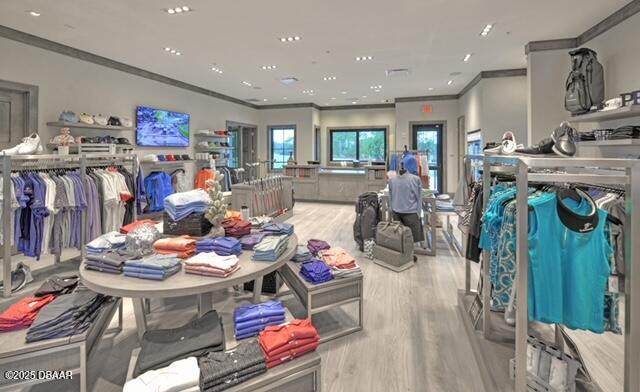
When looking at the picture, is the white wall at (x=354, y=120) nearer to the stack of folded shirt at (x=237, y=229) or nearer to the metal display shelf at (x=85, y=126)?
the metal display shelf at (x=85, y=126)

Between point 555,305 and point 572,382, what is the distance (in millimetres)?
537

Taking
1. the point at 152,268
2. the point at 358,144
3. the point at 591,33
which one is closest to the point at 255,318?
the point at 152,268

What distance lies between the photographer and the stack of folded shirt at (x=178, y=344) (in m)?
1.56

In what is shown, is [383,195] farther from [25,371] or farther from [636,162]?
[25,371]

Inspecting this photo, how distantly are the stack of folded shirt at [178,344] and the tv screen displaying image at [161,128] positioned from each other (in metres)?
6.56

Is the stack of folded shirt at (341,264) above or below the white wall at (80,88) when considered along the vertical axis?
below

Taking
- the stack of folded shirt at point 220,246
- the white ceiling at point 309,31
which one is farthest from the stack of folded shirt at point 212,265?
the white ceiling at point 309,31

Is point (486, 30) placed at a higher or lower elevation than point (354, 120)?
lower

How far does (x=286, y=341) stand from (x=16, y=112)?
5848mm

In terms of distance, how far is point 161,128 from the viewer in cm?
784

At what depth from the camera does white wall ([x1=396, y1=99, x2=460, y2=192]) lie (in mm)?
10680

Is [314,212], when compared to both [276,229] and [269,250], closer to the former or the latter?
[276,229]

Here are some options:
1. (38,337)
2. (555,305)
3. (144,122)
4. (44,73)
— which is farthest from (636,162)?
(144,122)

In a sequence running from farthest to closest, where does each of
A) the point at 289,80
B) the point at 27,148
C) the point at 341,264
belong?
the point at 289,80, the point at 27,148, the point at 341,264
